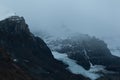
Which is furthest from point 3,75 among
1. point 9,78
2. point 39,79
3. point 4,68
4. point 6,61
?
point 39,79

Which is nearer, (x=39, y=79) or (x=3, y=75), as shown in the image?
(x=3, y=75)

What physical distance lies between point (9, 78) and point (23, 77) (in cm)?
1507

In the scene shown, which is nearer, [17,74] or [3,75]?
[3,75]

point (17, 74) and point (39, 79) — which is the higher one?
point (39, 79)

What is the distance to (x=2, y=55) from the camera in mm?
160500

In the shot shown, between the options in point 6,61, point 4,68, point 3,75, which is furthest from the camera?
point 6,61

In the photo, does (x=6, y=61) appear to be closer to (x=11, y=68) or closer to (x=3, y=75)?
(x=11, y=68)

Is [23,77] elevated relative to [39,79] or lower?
lower

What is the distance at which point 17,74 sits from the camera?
496 feet

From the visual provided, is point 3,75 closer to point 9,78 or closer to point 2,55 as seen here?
point 9,78

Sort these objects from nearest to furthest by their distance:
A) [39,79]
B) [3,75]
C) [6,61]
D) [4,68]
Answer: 1. [3,75]
2. [4,68]
3. [6,61]
4. [39,79]

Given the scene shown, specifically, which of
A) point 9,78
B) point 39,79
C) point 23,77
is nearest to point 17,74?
point 23,77

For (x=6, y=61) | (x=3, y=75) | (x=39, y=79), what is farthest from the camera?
(x=39, y=79)

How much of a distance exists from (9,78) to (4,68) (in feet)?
38.9
